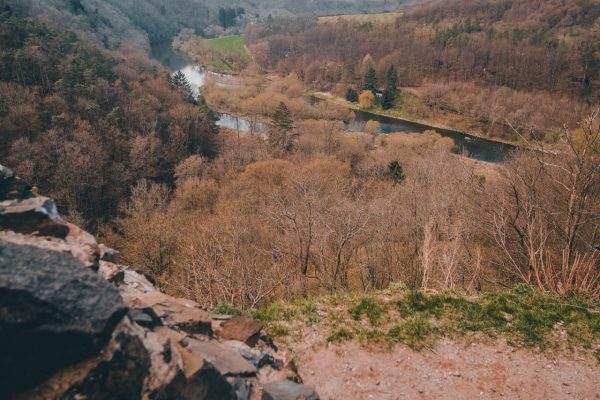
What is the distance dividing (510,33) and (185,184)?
117765mm

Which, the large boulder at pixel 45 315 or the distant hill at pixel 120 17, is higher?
the distant hill at pixel 120 17

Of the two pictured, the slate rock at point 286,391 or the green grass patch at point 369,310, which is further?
the green grass patch at point 369,310

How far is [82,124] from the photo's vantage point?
131 feet

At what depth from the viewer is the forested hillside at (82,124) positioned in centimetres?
3475

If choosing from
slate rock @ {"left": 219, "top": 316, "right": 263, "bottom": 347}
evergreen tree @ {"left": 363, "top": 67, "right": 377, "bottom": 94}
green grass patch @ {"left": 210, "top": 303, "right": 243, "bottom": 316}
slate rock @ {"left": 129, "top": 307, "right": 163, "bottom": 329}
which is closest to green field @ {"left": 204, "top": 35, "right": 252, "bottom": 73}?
evergreen tree @ {"left": 363, "top": 67, "right": 377, "bottom": 94}

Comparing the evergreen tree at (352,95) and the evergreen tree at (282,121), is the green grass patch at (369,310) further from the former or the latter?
the evergreen tree at (352,95)

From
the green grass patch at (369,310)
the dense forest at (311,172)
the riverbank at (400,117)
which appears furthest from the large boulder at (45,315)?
the riverbank at (400,117)

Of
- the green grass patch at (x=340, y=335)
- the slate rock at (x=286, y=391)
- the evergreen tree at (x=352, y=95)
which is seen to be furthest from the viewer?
the evergreen tree at (x=352, y=95)

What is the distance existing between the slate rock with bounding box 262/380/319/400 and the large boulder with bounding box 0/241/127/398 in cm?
265

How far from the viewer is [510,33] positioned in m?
118

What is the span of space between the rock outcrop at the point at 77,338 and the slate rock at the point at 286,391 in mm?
31

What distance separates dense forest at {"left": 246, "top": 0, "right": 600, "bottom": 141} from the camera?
80688 mm

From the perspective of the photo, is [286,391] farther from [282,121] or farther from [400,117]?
[400,117]

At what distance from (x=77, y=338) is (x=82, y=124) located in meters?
41.3
